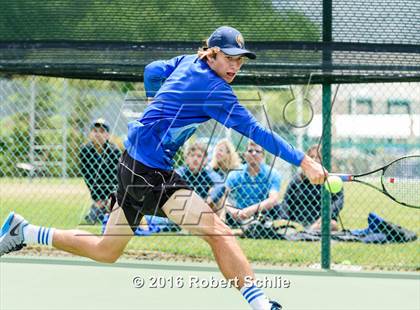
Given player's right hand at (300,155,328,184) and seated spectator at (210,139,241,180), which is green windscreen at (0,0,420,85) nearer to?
seated spectator at (210,139,241,180)

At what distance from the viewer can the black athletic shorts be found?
4766mm

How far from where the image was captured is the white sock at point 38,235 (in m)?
5.38

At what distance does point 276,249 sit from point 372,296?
1.89 meters

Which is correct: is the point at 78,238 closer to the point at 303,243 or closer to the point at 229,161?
the point at 229,161

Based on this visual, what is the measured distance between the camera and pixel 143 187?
189 inches

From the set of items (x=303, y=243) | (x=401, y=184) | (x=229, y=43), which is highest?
(x=303, y=243)

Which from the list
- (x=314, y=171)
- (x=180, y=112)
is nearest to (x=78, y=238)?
(x=180, y=112)

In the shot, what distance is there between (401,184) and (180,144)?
151 centimetres

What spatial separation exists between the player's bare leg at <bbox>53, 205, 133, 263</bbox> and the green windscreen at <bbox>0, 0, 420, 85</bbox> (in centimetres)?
207

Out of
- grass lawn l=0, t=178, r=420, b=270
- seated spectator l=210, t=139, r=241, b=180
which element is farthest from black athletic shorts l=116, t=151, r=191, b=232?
seated spectator l=210, t=139, r=241, b=180

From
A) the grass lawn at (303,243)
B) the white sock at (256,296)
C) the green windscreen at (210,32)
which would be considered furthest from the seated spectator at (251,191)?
the white sock at (256,296)

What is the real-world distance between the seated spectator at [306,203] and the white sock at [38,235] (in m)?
2.66

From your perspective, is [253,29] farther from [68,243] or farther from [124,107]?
[68,243]

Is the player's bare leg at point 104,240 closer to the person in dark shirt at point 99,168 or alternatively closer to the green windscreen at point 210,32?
the green windscreen at point 210,32
